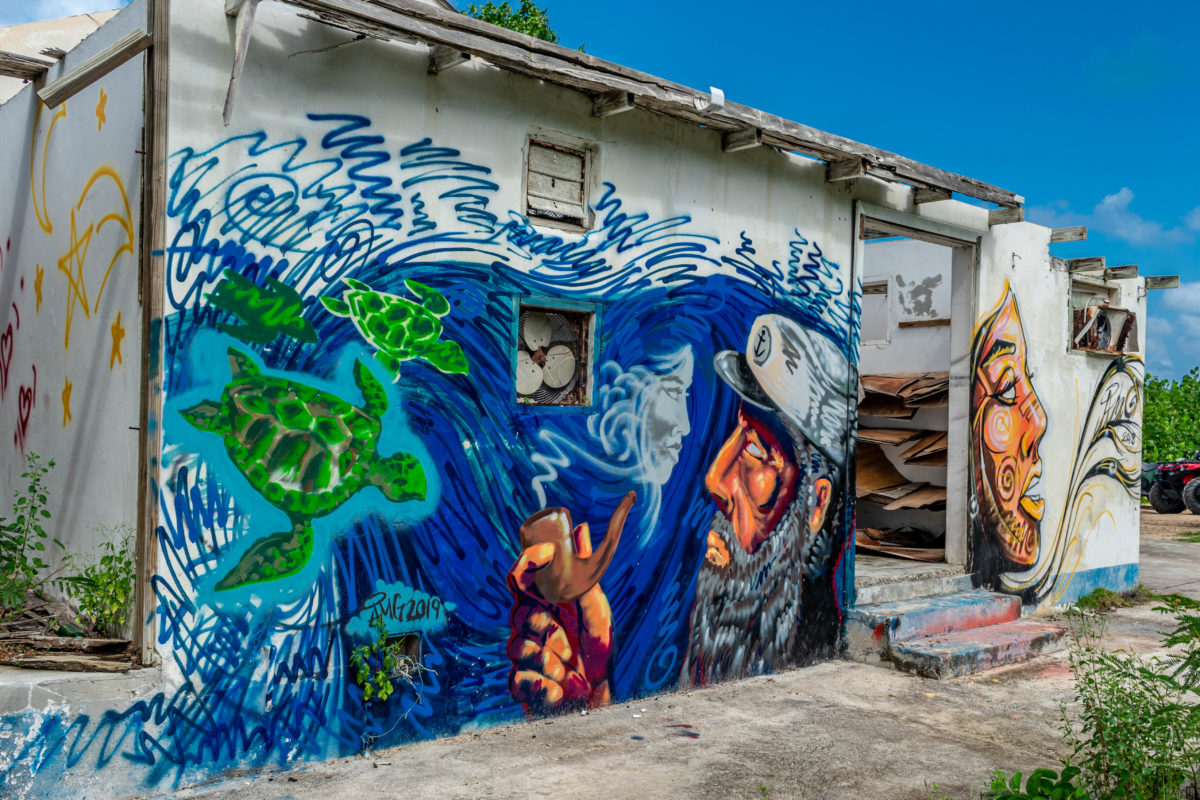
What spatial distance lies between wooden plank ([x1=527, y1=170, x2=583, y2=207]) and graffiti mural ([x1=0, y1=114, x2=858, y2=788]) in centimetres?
18

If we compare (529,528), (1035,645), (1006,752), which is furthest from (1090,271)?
(529,528)

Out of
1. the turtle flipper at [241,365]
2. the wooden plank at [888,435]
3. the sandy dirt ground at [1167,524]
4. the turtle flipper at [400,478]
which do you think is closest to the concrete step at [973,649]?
the wooden plank at [888,435]

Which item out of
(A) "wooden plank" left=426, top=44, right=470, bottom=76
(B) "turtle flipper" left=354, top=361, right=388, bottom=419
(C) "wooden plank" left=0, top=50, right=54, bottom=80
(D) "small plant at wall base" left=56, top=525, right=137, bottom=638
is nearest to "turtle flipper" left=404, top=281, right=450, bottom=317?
(B) "turtle flipper" left=354, top=361, right=388, bottom=419

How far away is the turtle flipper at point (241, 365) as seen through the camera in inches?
181

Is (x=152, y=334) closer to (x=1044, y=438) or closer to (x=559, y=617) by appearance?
(x=559, y=617)

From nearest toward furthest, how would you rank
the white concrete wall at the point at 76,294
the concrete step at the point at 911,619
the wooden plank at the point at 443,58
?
Result: 1. the white concrete wall at the point at 76,294
2. the wooden plank at the point at 443,58
3. the concrete step at the point at 911,619

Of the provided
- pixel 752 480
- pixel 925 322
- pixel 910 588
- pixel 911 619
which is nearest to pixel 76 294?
pixel 752 480

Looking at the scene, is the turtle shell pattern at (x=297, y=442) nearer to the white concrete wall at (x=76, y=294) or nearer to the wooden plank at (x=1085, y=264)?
the white concrete wall at (x=76, y=294)

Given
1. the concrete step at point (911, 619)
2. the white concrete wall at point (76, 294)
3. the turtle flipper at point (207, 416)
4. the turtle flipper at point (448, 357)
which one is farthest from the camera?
the concrete step at point (911, 619)

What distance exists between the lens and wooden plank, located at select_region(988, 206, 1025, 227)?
27.7 feet

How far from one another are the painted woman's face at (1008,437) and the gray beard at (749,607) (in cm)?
222

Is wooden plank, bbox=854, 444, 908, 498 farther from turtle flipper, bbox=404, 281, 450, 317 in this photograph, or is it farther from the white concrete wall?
the white concrete wall

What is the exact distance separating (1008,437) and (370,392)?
6.11 metres

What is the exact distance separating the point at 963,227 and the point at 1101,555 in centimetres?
399
